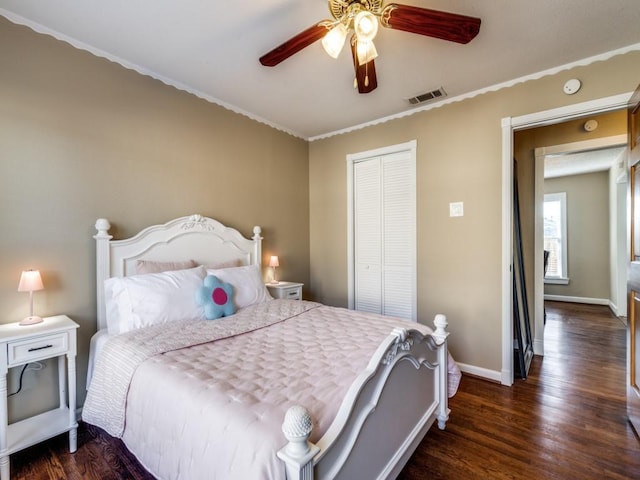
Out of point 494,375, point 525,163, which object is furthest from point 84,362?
point 525,163

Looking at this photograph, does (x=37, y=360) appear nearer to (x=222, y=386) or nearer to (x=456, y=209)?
(x=222, y=386)

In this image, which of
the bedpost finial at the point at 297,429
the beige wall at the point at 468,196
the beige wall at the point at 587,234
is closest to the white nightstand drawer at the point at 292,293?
the beige wall at the point at 468,196

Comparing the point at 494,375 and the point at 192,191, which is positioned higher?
the point at 192,191

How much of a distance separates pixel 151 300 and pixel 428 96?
2964 millimetres

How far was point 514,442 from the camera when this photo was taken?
1.89 metres

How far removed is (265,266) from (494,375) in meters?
2.53

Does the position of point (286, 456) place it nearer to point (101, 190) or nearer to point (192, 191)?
point (101, 190)

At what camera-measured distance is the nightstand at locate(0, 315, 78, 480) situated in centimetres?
157

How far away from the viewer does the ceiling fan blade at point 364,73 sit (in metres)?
1.74

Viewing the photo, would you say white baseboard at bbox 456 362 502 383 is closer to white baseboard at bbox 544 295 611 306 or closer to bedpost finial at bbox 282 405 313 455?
bedpost finial at bbox 282 405 313 455

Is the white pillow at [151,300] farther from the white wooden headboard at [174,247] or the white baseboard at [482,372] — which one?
the white baseboard at [482,372]

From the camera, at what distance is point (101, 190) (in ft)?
7.38

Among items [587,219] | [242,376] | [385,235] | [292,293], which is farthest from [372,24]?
[587,219]

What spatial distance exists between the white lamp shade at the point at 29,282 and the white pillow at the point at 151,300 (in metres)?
0.37
